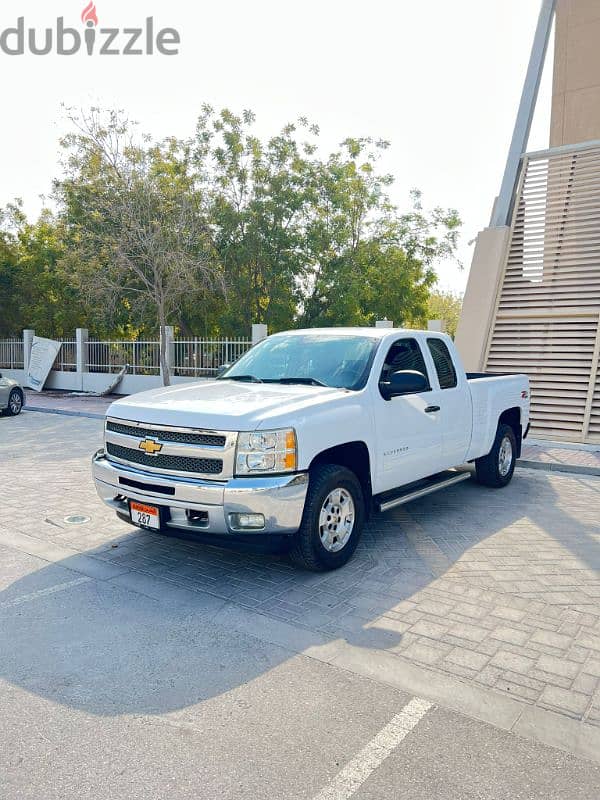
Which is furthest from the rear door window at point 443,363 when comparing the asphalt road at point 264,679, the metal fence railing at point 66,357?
the metal fence railing at point 66,357

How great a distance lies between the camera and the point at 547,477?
30.4 feet

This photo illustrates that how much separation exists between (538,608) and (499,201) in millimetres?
12257

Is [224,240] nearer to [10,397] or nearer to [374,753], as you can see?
[10,397]

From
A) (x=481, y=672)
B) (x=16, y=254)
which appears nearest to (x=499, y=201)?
(x=481, y=672)

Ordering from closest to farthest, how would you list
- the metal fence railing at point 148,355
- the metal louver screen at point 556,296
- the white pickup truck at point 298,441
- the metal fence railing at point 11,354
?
the white pickup truck at point 298,441
the metal louver screen at point 556,296
the metal fence railing at point 148,355
the metal fence railing at point 11,354

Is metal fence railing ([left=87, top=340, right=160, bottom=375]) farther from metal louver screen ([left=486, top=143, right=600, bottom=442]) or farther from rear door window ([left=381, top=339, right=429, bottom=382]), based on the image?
rear door window ([left=381, top=339, right=429, bottom=382])

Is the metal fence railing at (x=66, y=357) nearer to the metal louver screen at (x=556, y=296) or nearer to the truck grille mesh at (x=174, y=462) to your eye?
the metal louver screen at (x=556, y=296)

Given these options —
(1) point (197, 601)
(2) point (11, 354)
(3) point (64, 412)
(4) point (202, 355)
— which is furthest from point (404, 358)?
(2) point (11, 354)

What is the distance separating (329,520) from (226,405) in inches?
46.7

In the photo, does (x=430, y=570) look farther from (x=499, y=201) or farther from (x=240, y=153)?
(x=240, y=153)

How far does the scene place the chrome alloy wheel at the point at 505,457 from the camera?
8.25 m

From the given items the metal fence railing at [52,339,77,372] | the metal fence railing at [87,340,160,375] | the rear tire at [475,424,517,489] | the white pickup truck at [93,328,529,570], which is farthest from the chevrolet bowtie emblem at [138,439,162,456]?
the metal fence railing at [52,339,77,372]

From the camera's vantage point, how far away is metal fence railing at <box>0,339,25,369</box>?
27.5 metres

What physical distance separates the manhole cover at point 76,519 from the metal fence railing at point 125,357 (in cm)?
1508
